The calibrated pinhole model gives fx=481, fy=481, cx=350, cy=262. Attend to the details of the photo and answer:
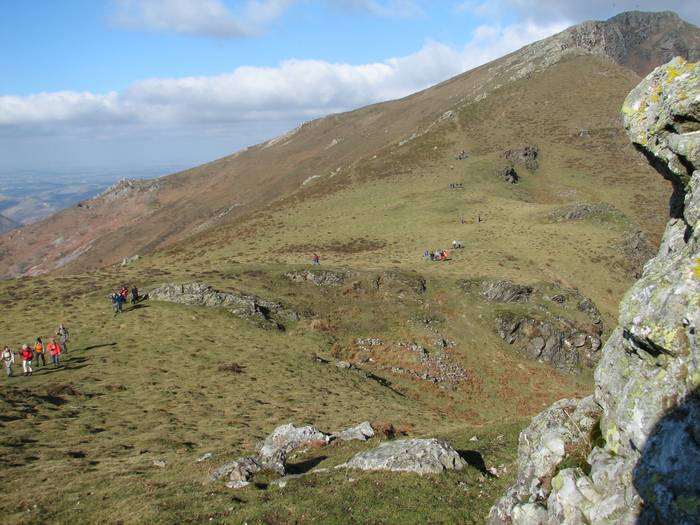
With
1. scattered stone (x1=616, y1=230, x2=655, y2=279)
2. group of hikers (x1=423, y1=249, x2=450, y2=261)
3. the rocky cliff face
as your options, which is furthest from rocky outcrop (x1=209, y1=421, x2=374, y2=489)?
scattered stone (x1=616, y1=230, x2=655, y2=279)

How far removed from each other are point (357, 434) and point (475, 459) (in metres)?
5.90

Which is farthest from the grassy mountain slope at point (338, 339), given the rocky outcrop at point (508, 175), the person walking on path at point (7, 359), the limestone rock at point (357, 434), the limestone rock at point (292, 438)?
the limestone rock at point (357, 434)

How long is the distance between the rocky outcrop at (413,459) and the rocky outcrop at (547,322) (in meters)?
29.3

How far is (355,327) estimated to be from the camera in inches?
1775

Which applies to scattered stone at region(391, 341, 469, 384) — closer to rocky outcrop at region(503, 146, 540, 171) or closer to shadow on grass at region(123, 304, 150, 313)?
shadow on grass at region(123, 304, 150, 313)

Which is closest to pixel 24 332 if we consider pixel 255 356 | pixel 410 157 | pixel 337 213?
pixel 255 356

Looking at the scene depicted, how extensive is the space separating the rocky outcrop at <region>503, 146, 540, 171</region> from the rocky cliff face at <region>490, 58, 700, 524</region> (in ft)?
322

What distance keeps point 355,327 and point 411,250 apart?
77.8ft

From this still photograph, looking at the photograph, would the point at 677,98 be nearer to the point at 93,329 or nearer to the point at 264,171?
the point at 93,329

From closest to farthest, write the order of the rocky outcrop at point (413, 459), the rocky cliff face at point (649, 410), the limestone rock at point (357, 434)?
the rocky cliff face at point (649, 410) < the rocky outcrop at point (413, 459) < the limestone rock at point (357, 434)

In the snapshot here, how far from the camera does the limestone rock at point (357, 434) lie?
22939 millimetres

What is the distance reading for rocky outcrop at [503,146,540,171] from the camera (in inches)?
4198

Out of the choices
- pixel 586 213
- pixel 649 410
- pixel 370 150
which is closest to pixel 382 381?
pixel 649 410

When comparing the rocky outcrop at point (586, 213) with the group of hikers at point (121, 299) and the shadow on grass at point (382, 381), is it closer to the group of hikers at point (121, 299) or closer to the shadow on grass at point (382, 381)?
the shadow on grass at point (382, 381)
